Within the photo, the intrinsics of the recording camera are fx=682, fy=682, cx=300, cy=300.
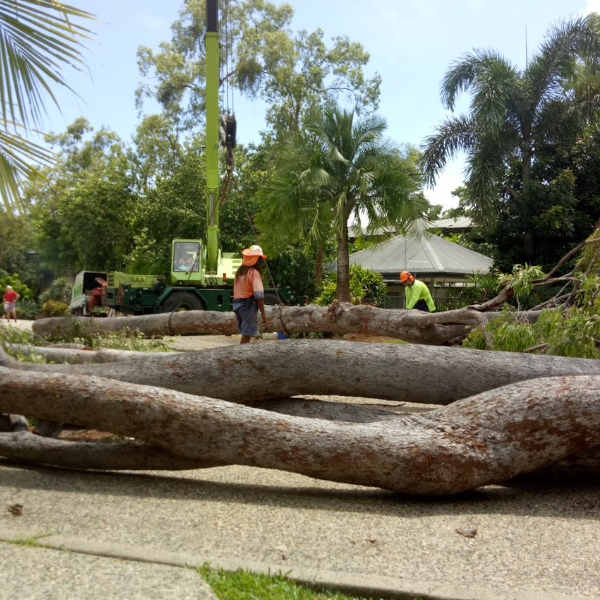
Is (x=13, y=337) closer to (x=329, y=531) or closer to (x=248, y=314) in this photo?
(x=248, y=314)

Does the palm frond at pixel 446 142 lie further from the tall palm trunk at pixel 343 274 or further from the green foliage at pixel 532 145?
the tall palm trunk at pixel 343 274

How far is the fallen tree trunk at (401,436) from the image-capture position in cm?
407

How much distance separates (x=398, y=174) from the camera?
20.1 m

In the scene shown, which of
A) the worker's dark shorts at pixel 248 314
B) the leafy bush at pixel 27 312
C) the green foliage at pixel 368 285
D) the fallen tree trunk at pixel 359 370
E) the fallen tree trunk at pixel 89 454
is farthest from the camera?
the leafy bush at pixel 27 312

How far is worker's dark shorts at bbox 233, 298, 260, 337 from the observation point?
29.7ft

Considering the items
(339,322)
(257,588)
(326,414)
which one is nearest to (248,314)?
(339,322)

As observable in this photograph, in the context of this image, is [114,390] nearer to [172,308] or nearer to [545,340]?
[545,340]

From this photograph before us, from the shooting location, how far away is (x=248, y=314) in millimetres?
9094

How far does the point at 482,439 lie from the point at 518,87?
22.4 meters

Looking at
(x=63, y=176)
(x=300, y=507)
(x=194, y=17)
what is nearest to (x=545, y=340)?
(x=300, y=507)

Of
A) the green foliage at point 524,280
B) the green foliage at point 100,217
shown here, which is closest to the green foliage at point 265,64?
the green foliage at point 100,217

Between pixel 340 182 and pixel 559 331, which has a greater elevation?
pixel 340 182

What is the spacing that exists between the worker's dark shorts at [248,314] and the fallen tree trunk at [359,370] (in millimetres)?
3652

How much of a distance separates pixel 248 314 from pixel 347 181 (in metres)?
12.4
